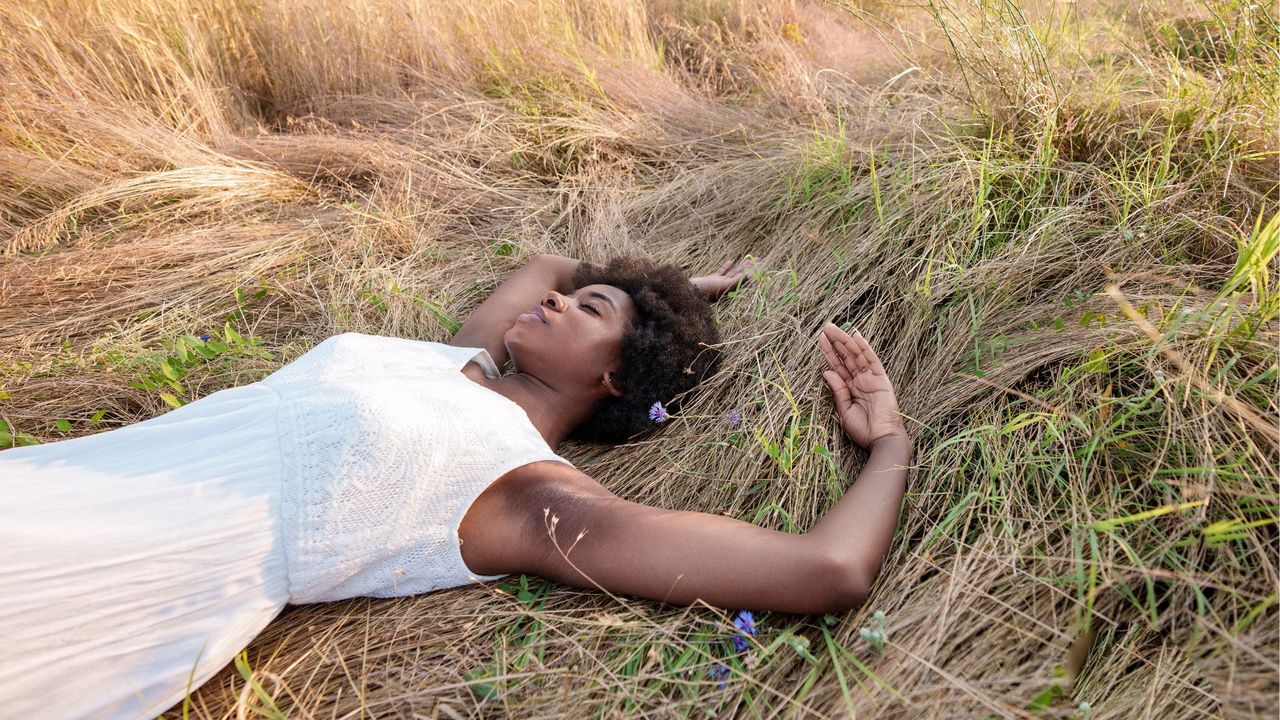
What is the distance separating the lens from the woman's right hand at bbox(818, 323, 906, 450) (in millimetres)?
2096

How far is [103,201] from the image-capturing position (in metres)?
3.54

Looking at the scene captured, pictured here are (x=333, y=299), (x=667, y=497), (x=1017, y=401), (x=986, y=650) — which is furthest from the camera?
(x=333, y=299)

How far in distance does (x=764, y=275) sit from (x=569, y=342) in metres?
0.83

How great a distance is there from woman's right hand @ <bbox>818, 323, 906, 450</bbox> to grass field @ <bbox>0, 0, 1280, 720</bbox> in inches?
3.4

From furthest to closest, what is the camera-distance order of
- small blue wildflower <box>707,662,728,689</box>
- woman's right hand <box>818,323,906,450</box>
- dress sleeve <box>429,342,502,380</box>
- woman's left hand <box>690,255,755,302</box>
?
woman's left hand <box>690,255,755,302</box>, dress sleeve <box>429,342,502,380</box>, woman's right hand <box>818,323,906,450</box>, small blue wildflower <box>707,662,728,689</box>

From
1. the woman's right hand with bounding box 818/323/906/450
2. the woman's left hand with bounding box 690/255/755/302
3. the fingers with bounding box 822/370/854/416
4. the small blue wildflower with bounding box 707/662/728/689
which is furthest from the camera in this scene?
the woman's left hand with bounding box 690/255/755/302

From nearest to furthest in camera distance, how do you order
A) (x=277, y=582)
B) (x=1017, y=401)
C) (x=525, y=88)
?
(x=277, y=582), (x=1017, y=401), (x=525, y=88)

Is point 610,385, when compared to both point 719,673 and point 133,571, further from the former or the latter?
point 133,571

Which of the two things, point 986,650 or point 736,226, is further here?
point 736,226

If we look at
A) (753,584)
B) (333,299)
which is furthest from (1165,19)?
(333,299)

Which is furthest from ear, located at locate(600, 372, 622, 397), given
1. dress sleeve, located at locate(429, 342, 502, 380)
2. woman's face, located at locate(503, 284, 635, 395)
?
dress sleeve, located at locate(429, 342, 502, 380)

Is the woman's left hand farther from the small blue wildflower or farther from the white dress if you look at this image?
the small blue wildflower

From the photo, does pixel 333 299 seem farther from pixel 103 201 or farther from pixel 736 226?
pixel 736 226

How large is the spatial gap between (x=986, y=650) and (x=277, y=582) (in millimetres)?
1606
